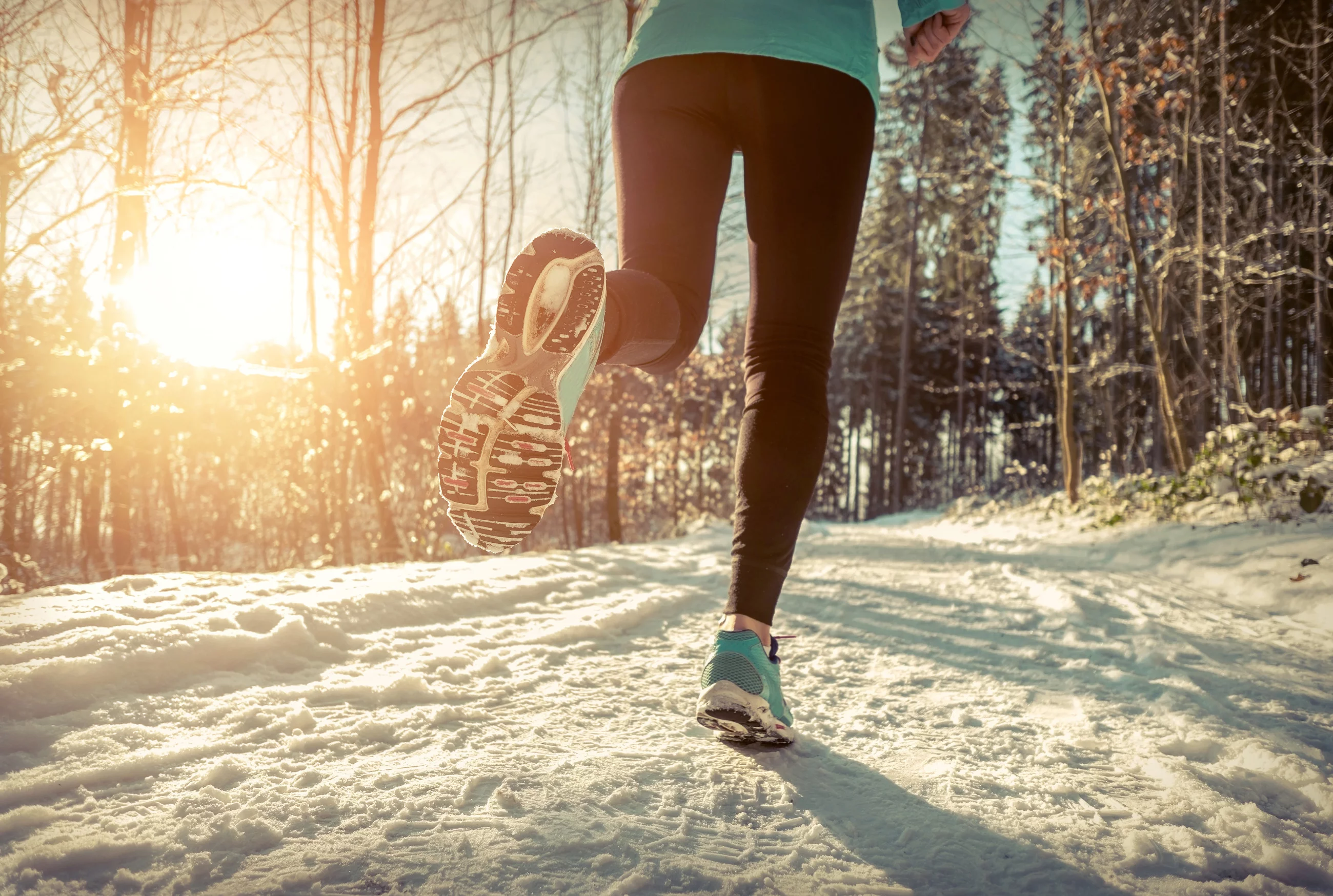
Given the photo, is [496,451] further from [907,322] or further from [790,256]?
[907,322]

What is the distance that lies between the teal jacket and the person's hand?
6cm

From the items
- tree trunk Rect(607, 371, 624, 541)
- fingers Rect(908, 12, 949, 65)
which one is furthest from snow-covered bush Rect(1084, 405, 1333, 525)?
tree trunk Rect(607, 371, 624, 541)

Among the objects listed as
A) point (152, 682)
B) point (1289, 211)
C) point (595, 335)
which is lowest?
point (152, 682)

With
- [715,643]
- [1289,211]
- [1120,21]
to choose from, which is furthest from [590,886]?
[1289,211]

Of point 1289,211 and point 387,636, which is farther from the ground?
point 1289,211

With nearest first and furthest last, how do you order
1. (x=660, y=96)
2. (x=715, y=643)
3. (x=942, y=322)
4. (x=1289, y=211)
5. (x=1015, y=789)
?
(x=1015, y=789) < (x=715, y=643) < (x=660, y=96) < (x=1289, y=211) < (x=942, y=322)

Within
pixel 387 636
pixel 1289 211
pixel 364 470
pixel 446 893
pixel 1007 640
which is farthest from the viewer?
pixel 1289 211

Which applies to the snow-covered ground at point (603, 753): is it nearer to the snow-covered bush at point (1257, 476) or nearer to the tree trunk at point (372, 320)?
the snow-covered bush at point (1257, 476)

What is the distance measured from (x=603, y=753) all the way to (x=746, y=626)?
0.97 feet

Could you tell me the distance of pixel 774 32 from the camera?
1232mm

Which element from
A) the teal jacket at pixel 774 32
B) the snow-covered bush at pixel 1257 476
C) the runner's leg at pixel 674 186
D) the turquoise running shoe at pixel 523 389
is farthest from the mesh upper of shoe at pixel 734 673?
the snow-covered bush at pixel 1257 476

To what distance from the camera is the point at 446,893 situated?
663 millimetres

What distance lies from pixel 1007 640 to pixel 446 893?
183 centimetres

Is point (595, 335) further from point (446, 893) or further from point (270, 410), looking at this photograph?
point (270, 410)
